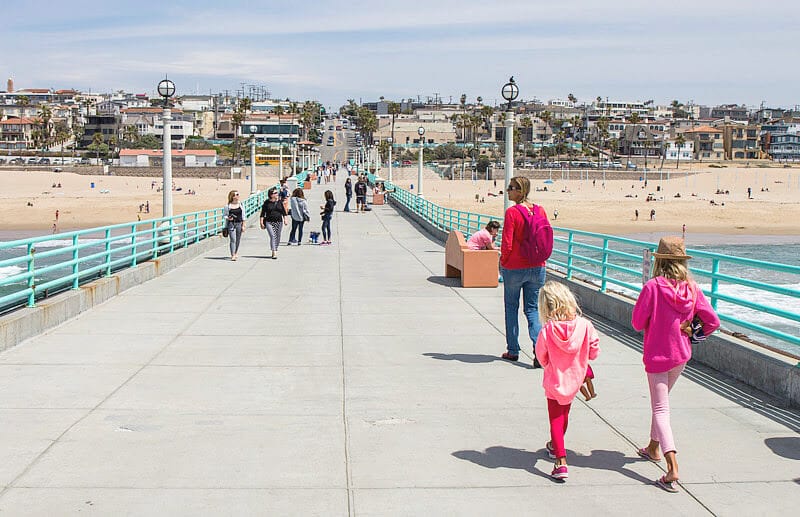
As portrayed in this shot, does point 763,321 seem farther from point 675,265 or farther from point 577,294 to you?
point 675,265

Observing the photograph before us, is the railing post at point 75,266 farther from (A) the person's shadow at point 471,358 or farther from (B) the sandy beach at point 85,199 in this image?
(B) the sandy beach at point 85,199

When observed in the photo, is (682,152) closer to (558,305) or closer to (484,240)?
(484,240)

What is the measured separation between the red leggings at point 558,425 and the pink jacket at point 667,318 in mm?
628

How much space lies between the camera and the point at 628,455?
6105 mm

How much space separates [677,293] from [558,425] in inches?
45.2

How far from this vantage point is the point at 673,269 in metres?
5.70

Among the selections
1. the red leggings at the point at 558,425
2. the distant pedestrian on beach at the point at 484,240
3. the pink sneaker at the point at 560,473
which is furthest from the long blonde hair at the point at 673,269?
the distant pedestrian on beach at the point at 484,240

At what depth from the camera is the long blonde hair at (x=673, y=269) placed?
224 inches

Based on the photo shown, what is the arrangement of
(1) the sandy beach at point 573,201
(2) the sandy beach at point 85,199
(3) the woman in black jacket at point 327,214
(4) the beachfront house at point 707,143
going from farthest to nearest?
(4) the beachfront house at point 707,143, (1) the sandy beach at point 573,201, (2) the sandy beach at point 85,199, (3) the woman in black jacket at point 327,214

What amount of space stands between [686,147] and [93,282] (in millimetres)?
186254

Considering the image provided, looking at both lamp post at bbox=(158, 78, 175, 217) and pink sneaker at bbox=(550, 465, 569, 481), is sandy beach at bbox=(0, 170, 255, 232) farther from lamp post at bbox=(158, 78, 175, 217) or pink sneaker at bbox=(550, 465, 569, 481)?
pink sneaker at bbox=(550, 465, 569, 481)

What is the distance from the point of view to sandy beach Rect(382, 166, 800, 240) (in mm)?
61844

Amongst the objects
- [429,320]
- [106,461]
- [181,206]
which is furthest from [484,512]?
[181,206]

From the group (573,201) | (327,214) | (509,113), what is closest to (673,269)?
(509,113)
